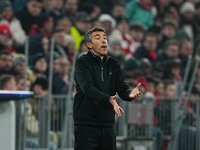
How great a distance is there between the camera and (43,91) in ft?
40.1

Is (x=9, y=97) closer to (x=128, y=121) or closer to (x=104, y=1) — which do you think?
(x=128, y=121)

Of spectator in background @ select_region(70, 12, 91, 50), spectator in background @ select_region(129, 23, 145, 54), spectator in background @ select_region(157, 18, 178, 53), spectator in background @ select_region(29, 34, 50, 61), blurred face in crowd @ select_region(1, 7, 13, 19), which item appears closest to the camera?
spectator in background @ select_region(29, 34, 50, 61)

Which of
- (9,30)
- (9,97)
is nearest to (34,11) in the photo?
(9,30)

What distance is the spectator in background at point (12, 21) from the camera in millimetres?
13531

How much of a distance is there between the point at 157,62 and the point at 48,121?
4369mm

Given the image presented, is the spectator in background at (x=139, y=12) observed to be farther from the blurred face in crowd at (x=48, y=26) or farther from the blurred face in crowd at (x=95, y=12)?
the blurred face in crowd at (x=48, y=26)

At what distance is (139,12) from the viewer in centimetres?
1761

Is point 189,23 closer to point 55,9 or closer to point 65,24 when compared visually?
point 55,9

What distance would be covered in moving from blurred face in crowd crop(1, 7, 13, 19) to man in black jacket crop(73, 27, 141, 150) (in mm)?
6659

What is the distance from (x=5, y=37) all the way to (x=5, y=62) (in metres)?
0.91

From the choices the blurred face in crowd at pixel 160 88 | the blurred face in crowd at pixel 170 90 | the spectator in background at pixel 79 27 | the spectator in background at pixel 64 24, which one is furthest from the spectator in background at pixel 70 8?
the blurred face in crowd at pixel 170 90

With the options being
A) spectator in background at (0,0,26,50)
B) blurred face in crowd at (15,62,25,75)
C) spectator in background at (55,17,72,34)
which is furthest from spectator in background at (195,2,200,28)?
blurred face in crowd at (15,62,25,75)

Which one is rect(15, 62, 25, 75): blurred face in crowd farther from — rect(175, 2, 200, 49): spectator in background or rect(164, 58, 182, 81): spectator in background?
rect(175, 2, 200, 49): spectator in background

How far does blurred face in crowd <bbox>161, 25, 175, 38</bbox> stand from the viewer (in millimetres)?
17062
